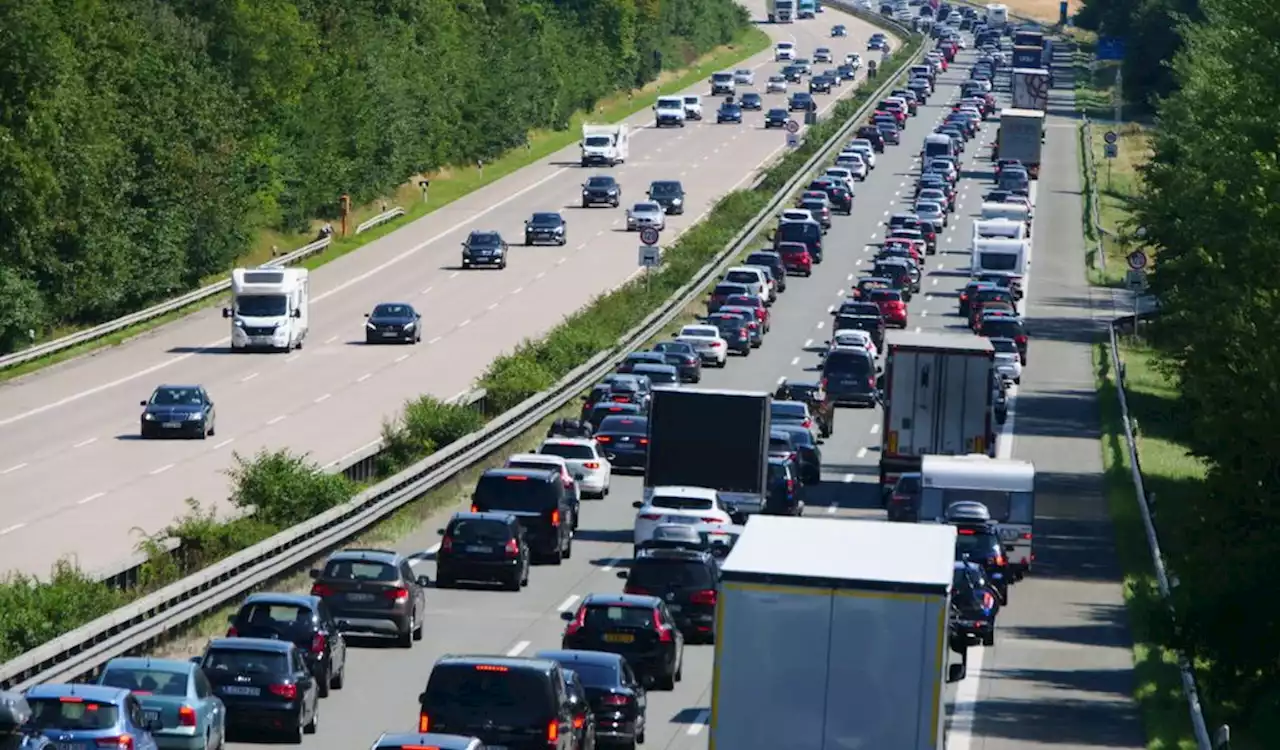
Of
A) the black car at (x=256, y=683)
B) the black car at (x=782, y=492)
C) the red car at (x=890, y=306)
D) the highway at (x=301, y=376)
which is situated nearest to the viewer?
the black car at (x=256, y=683)

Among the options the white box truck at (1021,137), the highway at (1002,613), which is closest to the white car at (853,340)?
the highway at (1002,613)

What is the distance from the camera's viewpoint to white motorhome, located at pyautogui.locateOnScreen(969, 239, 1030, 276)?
9669 centimetres

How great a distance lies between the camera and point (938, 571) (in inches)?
918

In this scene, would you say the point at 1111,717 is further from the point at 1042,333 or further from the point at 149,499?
the point at 1042,333

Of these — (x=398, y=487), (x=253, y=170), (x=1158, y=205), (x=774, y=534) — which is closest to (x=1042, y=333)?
(x=1158, y=205)

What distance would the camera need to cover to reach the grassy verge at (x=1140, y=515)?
3519cm

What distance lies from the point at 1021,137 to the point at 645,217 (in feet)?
106

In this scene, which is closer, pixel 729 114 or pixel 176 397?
pixel 176 397

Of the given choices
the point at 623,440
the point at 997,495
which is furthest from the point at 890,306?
the point at 997,495

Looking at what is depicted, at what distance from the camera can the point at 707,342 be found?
2970 inches

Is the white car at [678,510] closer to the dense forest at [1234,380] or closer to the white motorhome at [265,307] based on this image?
the dense forest at [1234,380]

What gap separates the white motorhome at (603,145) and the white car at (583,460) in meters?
71.8

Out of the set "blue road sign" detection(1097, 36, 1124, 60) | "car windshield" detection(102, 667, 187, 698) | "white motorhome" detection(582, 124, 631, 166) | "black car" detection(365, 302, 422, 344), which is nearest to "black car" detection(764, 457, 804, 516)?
"car windshield" detection(102, 667, 187, 698)

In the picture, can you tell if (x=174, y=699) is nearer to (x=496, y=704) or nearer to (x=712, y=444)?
(x=496, y=704)
